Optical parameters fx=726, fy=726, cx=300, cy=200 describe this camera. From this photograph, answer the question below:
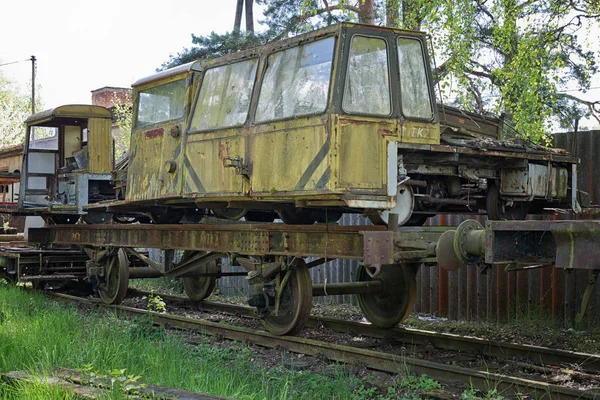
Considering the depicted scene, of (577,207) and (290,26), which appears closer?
(577,207)

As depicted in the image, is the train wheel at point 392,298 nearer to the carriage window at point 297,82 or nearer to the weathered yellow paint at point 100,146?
the carriage window at point 297,82

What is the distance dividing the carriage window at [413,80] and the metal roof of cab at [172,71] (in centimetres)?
285

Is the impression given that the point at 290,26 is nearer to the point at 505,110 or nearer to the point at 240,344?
the point at 505,110

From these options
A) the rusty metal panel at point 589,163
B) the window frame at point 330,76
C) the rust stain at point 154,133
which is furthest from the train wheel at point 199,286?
the rusty metal panel at point 589,163

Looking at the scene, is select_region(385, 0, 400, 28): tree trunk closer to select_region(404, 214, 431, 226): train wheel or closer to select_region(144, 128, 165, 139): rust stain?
select_region(144, 128, 165, 139): rust stain

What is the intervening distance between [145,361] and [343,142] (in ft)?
8.75

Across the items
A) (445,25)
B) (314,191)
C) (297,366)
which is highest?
(445,25)

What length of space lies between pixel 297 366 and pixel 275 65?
10.5ft

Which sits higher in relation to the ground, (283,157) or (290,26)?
(290,26)

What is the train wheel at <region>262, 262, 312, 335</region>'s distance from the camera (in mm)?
8125

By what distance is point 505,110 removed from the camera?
13789 mm

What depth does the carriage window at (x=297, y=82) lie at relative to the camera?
7133 mm

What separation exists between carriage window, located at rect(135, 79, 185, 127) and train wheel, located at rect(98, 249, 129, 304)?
2391 mm

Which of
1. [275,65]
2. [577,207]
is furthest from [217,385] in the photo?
[577,207]
